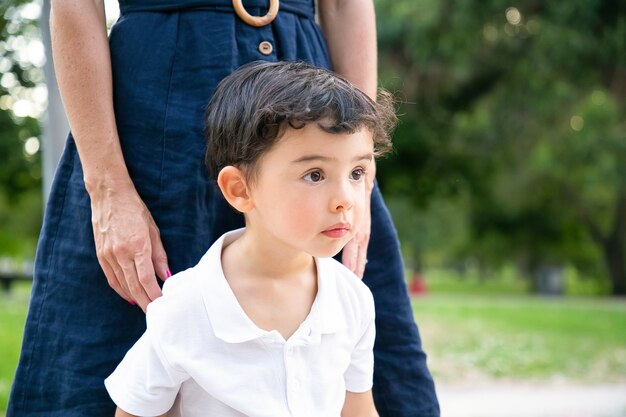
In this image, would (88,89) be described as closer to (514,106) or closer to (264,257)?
(264,257)

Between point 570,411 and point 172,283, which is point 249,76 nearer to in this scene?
point 172,283

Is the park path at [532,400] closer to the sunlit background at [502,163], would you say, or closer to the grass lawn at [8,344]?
the sunlit background at [502,163]

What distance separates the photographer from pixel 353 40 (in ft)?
6.04

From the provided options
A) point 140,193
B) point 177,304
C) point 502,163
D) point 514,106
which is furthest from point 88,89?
point 502,163

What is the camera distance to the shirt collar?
1.43 metres

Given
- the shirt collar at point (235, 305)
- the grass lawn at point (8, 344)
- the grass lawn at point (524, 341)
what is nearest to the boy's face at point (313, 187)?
the shirt collar at point (235, 305)

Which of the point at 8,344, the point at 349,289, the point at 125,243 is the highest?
the point at 125,243

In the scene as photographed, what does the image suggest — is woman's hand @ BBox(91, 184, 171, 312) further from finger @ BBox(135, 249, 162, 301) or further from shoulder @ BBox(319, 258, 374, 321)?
shoulder @ BBox(319, 258, 374, 321)

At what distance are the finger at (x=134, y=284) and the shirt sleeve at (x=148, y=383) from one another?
0.11 m

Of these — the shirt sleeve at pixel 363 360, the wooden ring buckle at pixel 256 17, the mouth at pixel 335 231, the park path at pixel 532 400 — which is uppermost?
the wooden ring buckle at pixel 256 17

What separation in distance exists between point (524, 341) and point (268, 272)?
7.48 m

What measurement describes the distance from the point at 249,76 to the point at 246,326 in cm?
45

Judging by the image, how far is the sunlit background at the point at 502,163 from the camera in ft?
20.1

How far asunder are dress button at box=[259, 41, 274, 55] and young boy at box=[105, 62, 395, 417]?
188 mm
